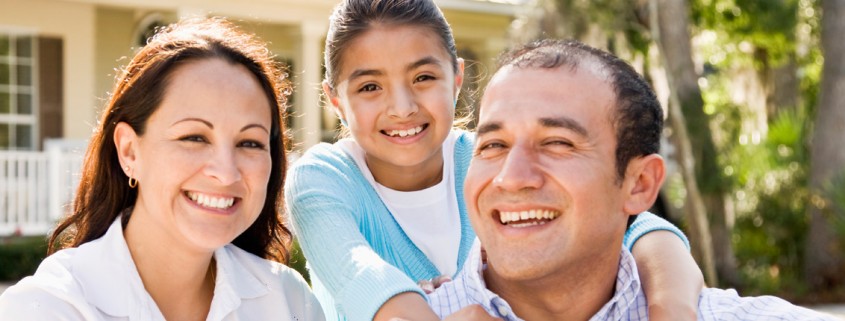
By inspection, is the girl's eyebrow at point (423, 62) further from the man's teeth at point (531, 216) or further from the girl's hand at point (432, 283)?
the man's teeth at point (531, 216)

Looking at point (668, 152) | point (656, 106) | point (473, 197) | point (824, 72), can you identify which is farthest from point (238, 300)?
point (668, 152)

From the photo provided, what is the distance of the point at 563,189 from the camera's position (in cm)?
265

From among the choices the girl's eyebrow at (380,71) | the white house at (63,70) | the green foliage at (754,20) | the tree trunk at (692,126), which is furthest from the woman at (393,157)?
the green foliage at (754,20)

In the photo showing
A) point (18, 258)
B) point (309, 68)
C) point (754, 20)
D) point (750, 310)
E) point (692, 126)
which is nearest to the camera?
point (750, 310)

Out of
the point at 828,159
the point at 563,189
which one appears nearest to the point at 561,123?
the point at 563,189

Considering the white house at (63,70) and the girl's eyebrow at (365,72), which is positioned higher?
the girl's eyebrow at (365,72)

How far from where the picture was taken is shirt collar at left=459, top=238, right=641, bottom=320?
2783 millimetres

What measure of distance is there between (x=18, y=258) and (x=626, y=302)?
1069 cm

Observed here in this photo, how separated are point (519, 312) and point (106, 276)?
3.86 feet

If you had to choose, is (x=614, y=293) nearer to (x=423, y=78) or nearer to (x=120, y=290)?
(x=423, y=78)

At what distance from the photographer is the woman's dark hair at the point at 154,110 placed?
312cm

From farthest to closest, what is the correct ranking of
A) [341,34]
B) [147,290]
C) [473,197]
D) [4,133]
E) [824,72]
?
[4,133] < [824,72] < [341,34] < [147,290] < [473,197]

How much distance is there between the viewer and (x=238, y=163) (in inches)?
119

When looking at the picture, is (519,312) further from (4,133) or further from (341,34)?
(4,133)
